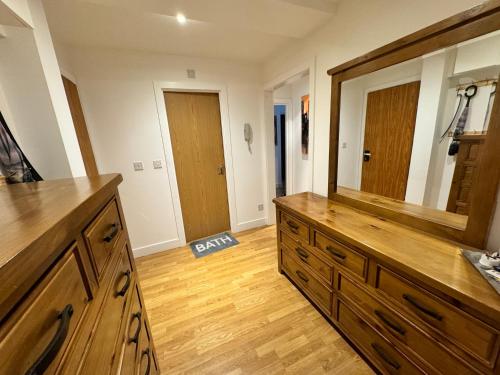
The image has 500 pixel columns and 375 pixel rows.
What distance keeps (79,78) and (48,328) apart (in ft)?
8.18

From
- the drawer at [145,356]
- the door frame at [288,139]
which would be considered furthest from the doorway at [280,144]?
the drawer at [145,356]

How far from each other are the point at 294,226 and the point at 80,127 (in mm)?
2226

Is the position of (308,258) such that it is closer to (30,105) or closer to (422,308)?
(422,308)

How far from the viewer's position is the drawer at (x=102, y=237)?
22.2 inches

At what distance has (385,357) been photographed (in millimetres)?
1080

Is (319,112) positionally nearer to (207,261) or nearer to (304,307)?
(304,307)

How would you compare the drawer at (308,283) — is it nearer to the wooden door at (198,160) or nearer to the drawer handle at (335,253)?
the drawer handle at (335,253)

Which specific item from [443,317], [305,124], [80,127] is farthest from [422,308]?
[305,124]

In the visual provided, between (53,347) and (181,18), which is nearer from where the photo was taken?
(53,347)

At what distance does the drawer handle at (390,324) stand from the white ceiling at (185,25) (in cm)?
201

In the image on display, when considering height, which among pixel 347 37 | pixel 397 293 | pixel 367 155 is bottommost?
pixel 397 293

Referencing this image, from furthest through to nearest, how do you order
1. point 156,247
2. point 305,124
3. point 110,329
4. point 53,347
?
point 305,124 < point 156,247 < point 110,329 < point 53,347

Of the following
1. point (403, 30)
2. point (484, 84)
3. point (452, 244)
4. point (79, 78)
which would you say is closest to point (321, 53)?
point (403, 30)

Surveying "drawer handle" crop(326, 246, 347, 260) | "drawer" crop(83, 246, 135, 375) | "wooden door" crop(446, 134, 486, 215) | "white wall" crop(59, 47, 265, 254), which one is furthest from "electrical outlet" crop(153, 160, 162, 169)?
"wooden door" crop(446, 134, 486, 215)
